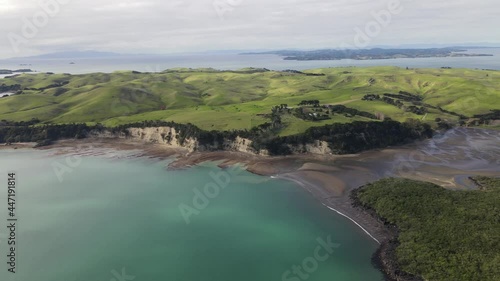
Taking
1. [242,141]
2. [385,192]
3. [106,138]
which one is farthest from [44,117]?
[385,192]

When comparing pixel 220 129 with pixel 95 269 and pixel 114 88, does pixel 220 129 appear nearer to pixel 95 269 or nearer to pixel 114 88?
pixel 95 269

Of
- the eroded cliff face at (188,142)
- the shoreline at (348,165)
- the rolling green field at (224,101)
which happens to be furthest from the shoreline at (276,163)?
the rolling green field at (224,101)

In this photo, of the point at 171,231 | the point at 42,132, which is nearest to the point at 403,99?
the point at 171,231

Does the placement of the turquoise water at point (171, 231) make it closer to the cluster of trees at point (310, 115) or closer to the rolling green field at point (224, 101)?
the cluster of trees at point (310, 115)

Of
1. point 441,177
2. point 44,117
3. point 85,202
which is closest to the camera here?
point 85,202

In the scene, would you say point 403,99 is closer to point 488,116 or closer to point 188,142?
point 488,116

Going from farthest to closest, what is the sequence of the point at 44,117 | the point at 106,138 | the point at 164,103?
1. the point at 164,103
2. the point at 44,117
3. the point at 106,138
